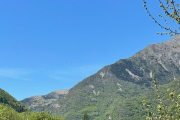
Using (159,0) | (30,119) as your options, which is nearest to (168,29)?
(159,0)

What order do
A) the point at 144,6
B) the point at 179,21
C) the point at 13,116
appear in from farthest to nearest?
1. the point at 13,116
2. the point at 144,6
3. the point at 179,21

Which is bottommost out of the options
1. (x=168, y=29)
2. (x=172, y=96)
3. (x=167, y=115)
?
(x=167, y=115)

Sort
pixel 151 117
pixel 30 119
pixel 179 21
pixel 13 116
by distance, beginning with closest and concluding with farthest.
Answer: pixel 151 117 → pixel 179 21 → pixel 30 119 → pixel 13 116

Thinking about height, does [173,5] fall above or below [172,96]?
above

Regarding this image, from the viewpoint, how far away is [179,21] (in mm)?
8898

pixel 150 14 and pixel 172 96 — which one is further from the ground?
pixel 150 14

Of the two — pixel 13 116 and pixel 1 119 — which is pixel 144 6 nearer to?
pixel 1 119

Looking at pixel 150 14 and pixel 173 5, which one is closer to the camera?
pixel 173 5

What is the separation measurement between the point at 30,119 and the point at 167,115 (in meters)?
88.2

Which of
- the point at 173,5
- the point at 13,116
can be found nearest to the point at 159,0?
the point at 173,5

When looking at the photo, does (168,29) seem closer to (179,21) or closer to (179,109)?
(179,21)

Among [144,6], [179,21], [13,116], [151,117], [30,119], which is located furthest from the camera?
[13,116]

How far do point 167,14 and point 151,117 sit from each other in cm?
480

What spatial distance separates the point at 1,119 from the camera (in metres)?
91.6
